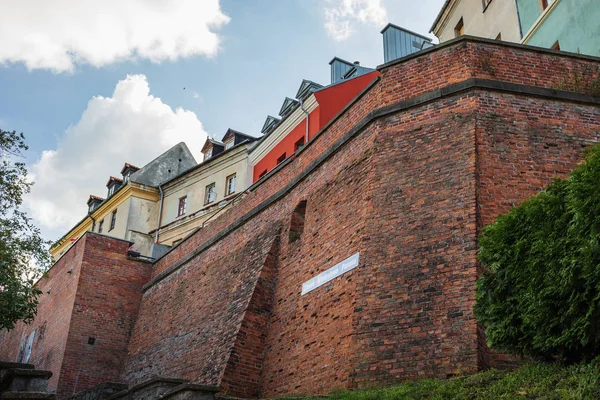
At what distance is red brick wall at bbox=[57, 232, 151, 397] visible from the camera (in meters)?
20.6

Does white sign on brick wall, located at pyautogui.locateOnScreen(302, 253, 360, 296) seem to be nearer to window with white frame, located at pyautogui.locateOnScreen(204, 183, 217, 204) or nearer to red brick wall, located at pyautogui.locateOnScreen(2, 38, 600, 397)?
red brick wall, located at pyautogui.locateOnScreen(2, 38, 600, 397)

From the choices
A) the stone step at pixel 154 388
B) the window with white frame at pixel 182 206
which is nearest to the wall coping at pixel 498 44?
the stone step at pixel 154 388

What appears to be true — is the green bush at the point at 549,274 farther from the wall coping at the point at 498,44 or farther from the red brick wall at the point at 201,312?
the red brick wall at the point at 201,312

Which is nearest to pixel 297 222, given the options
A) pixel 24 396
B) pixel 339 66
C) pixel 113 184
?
pixel 24 396

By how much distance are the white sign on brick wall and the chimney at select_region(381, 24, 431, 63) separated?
16590 millimetres

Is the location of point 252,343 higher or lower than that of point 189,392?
higher

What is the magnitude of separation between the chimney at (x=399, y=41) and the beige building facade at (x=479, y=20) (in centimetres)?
127

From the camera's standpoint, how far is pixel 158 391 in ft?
41.6

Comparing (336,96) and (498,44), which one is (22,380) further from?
(336,96)

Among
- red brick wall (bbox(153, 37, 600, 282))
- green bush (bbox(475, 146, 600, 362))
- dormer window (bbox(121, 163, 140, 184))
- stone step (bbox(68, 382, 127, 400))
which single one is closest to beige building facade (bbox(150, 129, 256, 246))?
dormer window (bbox(121, 163, 140, 184))

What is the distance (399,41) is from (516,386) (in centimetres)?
2286

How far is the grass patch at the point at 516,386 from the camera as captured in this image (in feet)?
21.6

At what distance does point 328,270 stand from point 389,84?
3781 mm

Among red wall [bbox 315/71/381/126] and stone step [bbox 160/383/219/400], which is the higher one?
red wall [bbox 315/71/381/126]
